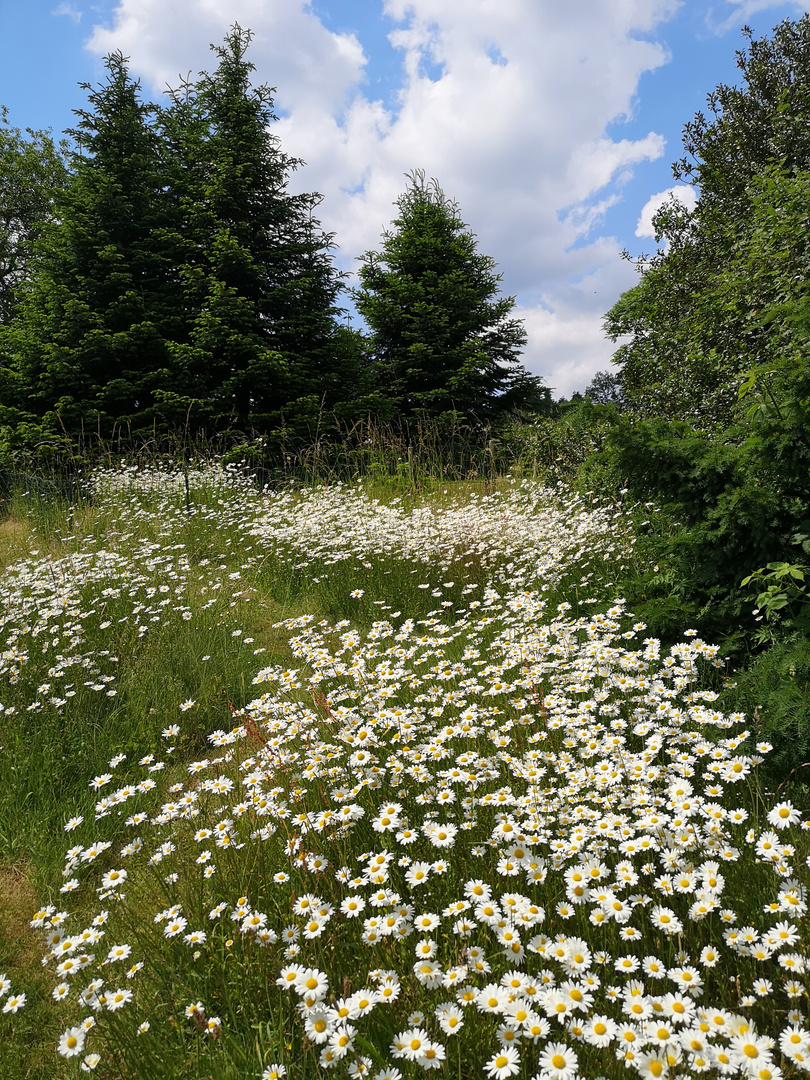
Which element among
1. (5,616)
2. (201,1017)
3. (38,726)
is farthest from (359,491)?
(201,1017)

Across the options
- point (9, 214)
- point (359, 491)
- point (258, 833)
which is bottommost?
point (258, 833)

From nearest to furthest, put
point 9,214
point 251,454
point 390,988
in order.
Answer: point 390,988, point 251,454, point 9,214

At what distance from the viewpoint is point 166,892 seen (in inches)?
82.6

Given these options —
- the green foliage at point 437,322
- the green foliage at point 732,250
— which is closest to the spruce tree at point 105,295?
the green foliage at point 437,322

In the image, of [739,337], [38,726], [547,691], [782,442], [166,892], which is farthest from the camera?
[739,337]

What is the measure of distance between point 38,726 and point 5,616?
133 cm

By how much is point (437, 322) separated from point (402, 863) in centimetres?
1521

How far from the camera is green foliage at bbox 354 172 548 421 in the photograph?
1566 centimetres

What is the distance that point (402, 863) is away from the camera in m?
1.79

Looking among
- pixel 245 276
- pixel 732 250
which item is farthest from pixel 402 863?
pixel 245 276

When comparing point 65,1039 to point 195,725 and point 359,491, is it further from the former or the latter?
point 359,491

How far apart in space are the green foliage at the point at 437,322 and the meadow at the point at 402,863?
469 inches

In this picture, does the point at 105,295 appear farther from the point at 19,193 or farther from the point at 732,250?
the point at 19,193

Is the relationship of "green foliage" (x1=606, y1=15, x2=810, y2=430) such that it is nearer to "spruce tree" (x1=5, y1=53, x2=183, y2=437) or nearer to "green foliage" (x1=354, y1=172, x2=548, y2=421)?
"green foliage" (x1=354, y1=172, x2=548, y2=421)
